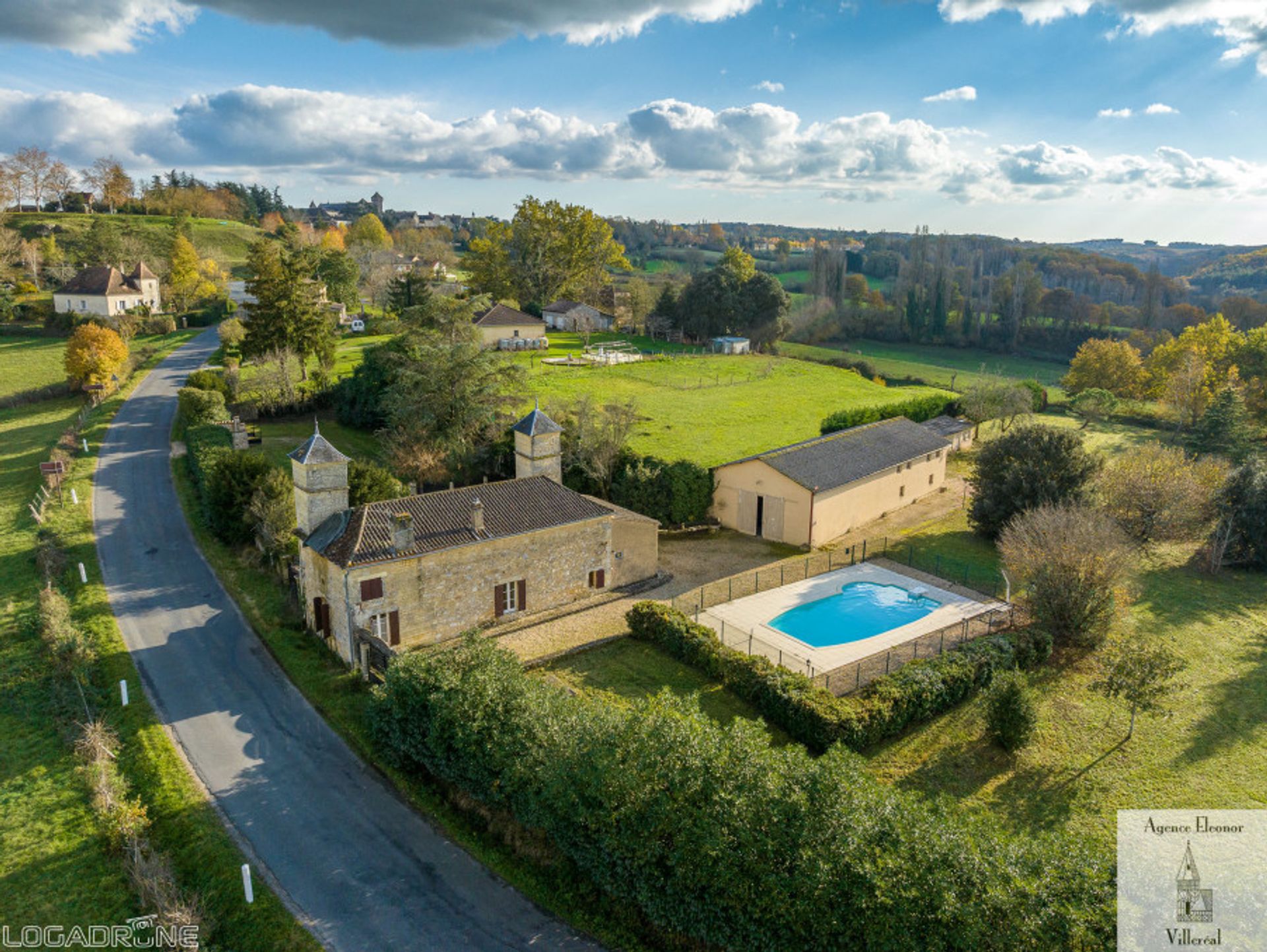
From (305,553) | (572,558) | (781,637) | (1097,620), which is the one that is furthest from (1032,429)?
(305,553)

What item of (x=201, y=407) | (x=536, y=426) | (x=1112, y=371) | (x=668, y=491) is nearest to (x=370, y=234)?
(x=201, y=407)

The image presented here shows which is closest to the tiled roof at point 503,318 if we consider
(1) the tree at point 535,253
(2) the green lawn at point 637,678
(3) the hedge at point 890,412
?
(1) the tree at point 535,253

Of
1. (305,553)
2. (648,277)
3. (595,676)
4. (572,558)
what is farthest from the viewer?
(648,277)

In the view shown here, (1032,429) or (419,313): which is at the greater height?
(419,313)

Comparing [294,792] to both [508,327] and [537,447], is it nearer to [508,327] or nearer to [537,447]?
[537,447]

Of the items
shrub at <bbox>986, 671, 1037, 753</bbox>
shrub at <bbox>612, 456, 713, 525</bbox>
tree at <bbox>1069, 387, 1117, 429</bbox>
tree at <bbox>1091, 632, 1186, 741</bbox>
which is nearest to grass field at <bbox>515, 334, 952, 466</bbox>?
shrub at <bbox>612, 456, 713, 525</bbox>

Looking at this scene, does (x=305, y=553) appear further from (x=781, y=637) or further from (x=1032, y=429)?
(x=1032, y=429)

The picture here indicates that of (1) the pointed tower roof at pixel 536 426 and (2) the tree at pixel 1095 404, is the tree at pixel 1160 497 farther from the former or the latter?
(2) the tree at pixel 1095 404
